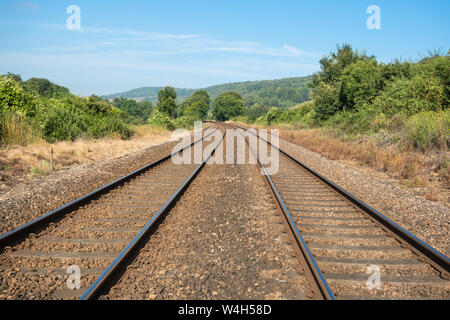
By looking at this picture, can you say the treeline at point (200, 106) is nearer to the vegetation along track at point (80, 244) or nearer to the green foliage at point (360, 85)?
the green foliage at point (360, 85)

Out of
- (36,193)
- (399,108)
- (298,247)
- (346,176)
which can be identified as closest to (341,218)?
(298,247)

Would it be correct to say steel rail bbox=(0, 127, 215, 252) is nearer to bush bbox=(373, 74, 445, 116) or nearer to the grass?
the grass

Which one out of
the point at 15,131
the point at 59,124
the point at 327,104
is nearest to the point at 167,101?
the point at 327,104

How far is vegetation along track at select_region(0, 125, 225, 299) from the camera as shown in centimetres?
295

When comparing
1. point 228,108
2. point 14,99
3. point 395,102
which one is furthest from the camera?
point 228,108

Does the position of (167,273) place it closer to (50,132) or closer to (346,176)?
(346,176)

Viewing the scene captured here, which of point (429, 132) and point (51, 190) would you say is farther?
point (429, 132)

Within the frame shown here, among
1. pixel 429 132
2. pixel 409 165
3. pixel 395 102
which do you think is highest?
pixel 395 102

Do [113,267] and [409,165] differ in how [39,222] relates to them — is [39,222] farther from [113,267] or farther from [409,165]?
[409,165]

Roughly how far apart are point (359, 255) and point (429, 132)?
8280 millimetres

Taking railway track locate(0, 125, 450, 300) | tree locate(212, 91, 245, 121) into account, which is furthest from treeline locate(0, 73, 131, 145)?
tree locate(212, 91, 245, 121)

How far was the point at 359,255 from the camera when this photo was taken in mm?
3764

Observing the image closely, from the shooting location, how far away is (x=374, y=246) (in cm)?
399

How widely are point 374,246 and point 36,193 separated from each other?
6.75m
